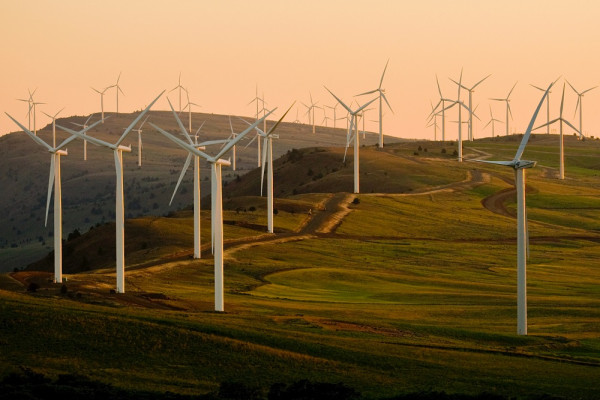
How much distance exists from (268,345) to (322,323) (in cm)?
1254

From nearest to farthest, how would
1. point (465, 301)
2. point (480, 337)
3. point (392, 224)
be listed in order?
1. point (480, 337)
2. point (465, 301)
3. point (392, 224)

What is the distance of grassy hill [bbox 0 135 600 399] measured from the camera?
192 ft

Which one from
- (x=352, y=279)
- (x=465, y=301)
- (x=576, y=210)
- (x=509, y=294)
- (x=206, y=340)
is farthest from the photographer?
(x=576, y=210)

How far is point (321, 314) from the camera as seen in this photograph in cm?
8475

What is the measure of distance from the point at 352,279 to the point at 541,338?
42558 millimetres

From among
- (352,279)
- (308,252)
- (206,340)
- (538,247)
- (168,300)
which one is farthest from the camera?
(538,247)

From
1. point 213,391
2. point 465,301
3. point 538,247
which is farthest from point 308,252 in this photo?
point 213,391

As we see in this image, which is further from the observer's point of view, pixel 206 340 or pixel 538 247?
pixel 538 247

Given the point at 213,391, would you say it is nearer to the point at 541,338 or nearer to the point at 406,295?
the point at 541,338

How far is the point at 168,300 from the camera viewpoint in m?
87.4

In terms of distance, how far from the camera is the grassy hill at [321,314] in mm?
58500

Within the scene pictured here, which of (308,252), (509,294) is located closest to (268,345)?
(509,294)

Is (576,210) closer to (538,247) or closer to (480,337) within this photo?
(538,247)

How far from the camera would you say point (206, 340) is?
63312mm
